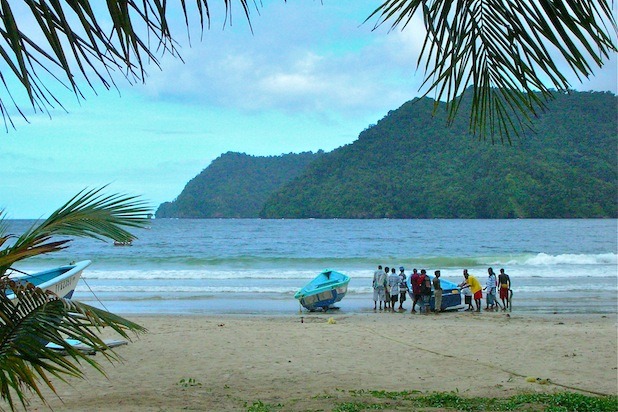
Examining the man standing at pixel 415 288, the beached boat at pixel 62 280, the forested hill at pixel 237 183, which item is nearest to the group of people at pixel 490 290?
the man standing at pixel 415 288

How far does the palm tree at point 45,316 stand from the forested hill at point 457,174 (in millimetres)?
18777

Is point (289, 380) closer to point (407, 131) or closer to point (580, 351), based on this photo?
point (580, 351)

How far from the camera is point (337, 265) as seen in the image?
34969mm

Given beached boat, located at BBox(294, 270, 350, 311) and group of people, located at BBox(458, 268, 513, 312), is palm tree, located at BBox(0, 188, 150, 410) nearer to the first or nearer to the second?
beached boat, located at BBox(294, 270, 350, 311)

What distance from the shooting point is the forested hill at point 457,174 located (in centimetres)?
3253

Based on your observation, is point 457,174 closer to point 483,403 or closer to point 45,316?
point 483,403

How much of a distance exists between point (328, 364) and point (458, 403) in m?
3.38

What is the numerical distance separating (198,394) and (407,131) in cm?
4490

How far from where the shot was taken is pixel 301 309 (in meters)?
18.3

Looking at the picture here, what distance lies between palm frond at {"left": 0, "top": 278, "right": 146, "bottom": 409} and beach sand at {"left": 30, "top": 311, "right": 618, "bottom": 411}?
4.13 meters

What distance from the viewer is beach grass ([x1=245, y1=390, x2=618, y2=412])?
19.9 ft

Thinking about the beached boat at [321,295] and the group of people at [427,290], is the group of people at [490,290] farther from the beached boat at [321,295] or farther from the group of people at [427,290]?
the beached boat at [321,295]

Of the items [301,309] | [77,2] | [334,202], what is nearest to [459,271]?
[301,309]

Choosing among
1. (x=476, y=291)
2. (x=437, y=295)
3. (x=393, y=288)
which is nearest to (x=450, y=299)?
(x=437, y=295)
